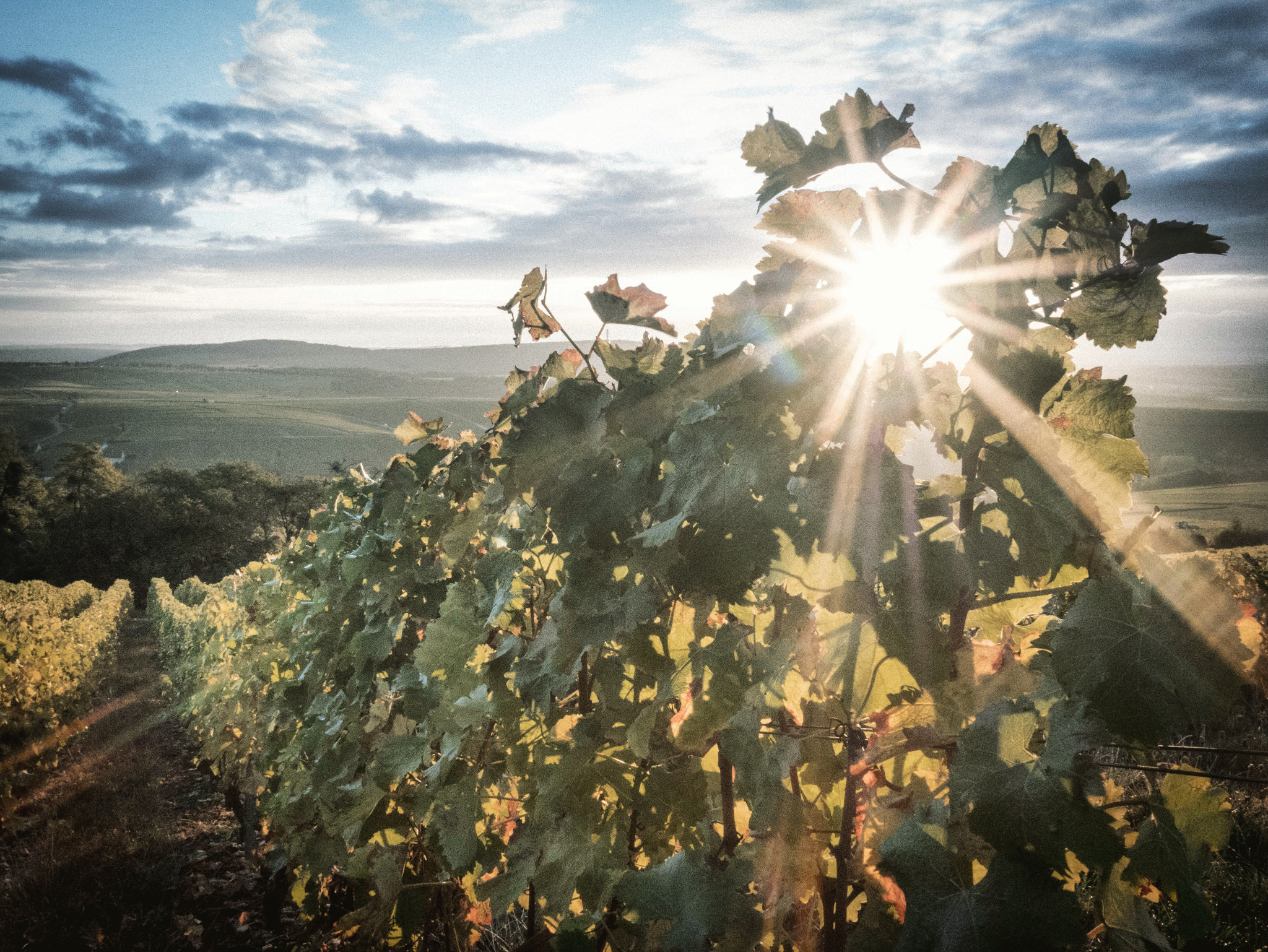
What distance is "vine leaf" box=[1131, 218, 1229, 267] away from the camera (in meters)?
0.90

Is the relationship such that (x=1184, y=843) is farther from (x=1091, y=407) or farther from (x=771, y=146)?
(x=771, y=146)

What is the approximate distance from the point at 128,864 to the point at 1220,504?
33.4 m

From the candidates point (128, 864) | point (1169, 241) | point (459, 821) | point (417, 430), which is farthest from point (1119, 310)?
point (128, 864)

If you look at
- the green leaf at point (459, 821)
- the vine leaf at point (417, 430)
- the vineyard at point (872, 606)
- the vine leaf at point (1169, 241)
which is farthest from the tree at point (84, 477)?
the vine leaf at point (1169, 241)

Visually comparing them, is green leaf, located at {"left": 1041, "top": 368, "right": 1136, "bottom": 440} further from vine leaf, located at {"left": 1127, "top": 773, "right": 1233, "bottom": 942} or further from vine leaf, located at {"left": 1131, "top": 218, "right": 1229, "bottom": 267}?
vine leaf, located at {"left": 1127, "top": 773, "right": 1233, "bottom": 942}

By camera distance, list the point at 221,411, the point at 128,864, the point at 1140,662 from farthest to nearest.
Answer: the point at 221,411 < the point at 128,864 < the point at 1140,662

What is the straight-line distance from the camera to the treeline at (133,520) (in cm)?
5353

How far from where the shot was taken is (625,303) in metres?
1.72

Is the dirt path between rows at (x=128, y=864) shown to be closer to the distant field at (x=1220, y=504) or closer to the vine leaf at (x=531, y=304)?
the vine leaf at (x=531, y=304)

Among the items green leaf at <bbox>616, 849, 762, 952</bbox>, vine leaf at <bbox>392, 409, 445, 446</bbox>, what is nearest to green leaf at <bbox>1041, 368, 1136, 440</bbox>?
green leaf at <bbox>616, 849, 762, 952</bbox>

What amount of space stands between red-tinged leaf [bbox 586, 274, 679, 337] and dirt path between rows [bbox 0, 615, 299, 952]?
6.12 m

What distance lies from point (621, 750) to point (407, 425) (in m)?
1.82

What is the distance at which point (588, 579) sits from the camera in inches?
56.0

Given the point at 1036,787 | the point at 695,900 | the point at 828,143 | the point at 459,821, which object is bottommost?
the point at 459,821
